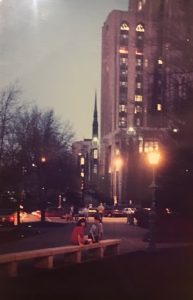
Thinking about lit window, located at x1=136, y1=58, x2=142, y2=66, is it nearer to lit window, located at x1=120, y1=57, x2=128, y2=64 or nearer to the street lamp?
lit window, located at x1=120, y1=57, x2=128, y2=64

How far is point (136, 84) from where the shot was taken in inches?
6093

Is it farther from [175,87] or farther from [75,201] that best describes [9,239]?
[75,201]

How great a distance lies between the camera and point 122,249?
2467 cm

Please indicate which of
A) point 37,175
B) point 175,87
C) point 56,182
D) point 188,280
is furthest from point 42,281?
point 56,182

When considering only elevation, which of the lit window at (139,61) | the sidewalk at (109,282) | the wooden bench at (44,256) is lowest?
the sidewalk at (109,282)

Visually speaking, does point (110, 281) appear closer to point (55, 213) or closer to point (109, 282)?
point (109, 282)

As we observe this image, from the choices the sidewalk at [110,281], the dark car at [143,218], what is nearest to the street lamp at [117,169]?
the dark car at [143,218]

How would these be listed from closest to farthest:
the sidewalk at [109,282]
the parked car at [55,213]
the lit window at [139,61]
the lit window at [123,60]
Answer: the sidewalk at [109,282] → the parked car at [55,213] → the lit window at [139,61] → the lit window at [123,60]

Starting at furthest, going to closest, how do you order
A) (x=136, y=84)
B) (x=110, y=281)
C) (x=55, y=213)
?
(x=136, y=84) → (x=55, y=213) → (x=110, y=281)

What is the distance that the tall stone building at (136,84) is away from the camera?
2950cm

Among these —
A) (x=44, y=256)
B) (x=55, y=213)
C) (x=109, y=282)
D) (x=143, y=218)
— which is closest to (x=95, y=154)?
(x=55, y=213)

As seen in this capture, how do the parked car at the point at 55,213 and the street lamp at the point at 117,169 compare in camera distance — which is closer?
the parked car at the point at 55,213

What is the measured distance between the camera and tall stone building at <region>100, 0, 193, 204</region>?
96.8 feet

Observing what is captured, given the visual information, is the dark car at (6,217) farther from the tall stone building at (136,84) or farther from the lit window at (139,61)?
the lit window at (139,61)
